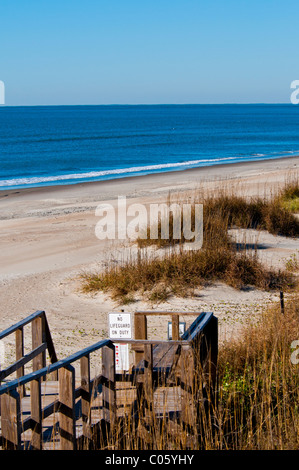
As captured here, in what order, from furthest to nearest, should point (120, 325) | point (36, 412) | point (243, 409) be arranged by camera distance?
point (120, 325), point (243, 409), point (36, 412)

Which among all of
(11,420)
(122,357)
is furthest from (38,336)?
(11,420)

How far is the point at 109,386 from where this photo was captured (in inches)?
185

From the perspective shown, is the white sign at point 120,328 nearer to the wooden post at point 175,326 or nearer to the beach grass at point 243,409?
the beach grass at point 243,409

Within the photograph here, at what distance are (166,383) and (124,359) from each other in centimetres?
43

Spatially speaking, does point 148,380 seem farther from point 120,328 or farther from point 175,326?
point 175,326

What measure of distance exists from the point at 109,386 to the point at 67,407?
2.03ft

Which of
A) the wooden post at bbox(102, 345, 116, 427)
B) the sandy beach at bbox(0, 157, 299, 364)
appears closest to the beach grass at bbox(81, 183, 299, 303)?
the sandy beach at bbox(0, 157, 299, 364)

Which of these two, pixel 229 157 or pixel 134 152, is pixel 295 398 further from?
pixel 134 152

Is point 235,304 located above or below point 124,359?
below

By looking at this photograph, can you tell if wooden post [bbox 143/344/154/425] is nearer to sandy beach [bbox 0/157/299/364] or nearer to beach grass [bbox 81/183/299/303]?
sandy beach [bbox 0/157/299/364]

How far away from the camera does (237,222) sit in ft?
47.4

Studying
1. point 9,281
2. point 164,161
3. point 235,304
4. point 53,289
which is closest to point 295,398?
point 235,304

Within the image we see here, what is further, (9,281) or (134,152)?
(134,152)

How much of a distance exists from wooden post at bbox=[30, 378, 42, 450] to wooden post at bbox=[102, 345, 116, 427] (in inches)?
30.7
